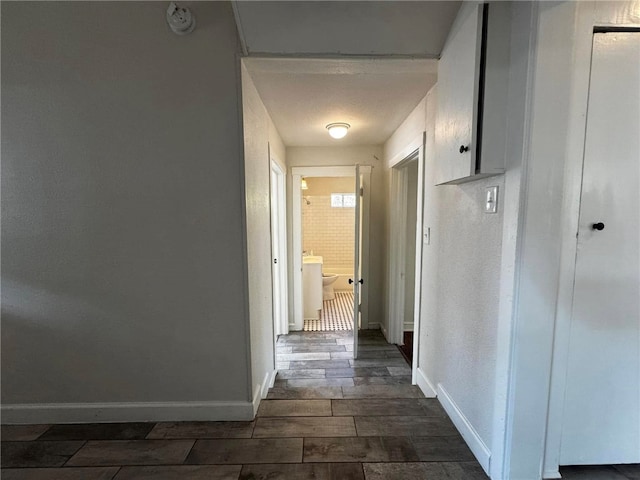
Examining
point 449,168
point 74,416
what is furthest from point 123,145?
point 449,168

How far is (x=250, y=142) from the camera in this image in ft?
5.61

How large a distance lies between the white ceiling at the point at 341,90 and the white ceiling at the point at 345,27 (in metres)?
0.06

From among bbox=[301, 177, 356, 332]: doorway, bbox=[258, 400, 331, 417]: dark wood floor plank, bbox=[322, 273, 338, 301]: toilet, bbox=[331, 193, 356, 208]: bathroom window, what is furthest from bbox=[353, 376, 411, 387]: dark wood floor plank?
bbox=[331, 193, 356, 208]: bathroom window

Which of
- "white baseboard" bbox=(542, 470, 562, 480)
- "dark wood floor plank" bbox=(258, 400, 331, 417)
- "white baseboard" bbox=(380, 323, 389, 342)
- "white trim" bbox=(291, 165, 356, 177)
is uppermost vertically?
"white trim" bbox=(291, 165, 356, 177)

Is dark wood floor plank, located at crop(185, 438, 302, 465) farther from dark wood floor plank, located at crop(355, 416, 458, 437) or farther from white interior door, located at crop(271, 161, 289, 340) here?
white interior door, located at crop(271, 161, 289, 340)

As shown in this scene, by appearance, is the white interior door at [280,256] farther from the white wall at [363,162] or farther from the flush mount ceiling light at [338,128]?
the flush mount ceiling light at [338,128]

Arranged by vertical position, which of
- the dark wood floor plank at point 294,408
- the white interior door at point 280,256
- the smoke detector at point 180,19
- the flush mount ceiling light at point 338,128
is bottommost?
the dark wood floor plank at point 294,408

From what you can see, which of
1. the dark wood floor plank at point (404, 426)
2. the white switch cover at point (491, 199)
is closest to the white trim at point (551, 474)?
the dark wood floor plank at point (404, 426)

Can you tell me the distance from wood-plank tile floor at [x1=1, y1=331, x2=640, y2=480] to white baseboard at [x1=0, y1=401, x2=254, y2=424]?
0.13ft

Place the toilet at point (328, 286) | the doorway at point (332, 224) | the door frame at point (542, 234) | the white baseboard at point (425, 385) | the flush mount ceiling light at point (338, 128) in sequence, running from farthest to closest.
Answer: the doorway at point (332, 224)
the toilet at point (328, 286)
the flush mount ceiling light at point (338, 128)
the white baseboard at point (425, 385)
the door frame at point (542, 234)

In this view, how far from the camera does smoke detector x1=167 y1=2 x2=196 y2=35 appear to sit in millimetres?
1439

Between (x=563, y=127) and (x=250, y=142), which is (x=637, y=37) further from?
(x=250, y=142)

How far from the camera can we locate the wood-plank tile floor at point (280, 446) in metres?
1.36

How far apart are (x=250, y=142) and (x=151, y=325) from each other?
1249 mm
